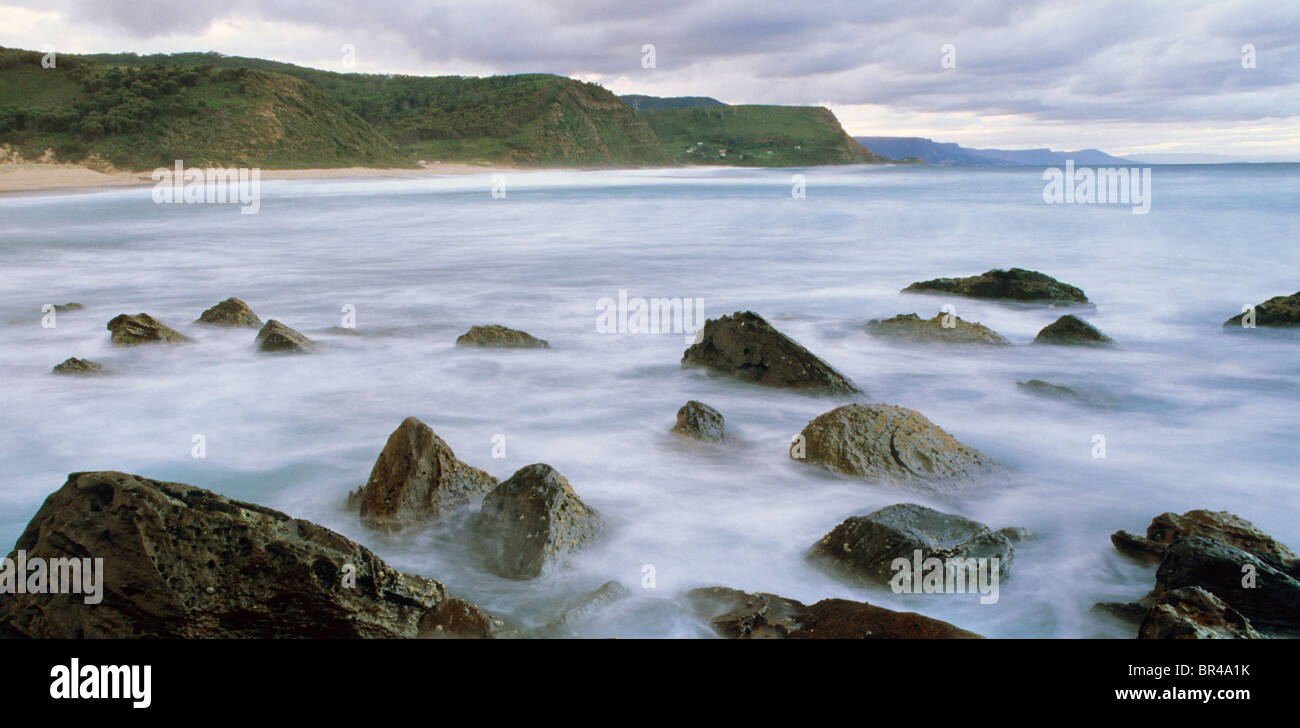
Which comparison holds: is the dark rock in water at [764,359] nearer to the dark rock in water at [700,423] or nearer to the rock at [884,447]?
the dark rock in water at [700,423]

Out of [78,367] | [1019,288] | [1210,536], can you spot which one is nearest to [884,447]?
[1210,536]

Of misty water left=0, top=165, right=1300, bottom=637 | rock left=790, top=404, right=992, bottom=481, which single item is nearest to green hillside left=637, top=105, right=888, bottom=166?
misty water left=0, top=165, right=1300, bottom=637

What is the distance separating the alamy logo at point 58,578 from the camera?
2721mm

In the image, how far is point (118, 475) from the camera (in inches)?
115

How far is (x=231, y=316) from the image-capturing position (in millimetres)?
8781

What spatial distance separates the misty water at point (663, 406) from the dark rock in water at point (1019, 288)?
33 cm

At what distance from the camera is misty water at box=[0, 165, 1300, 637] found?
3.90 metres

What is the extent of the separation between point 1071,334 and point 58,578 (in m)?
8.25

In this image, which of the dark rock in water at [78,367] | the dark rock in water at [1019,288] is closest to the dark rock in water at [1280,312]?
the dark rock in water at [1019,288]

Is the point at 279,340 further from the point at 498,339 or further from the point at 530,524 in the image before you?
the point at 530,524

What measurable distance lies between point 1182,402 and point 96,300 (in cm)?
1280
